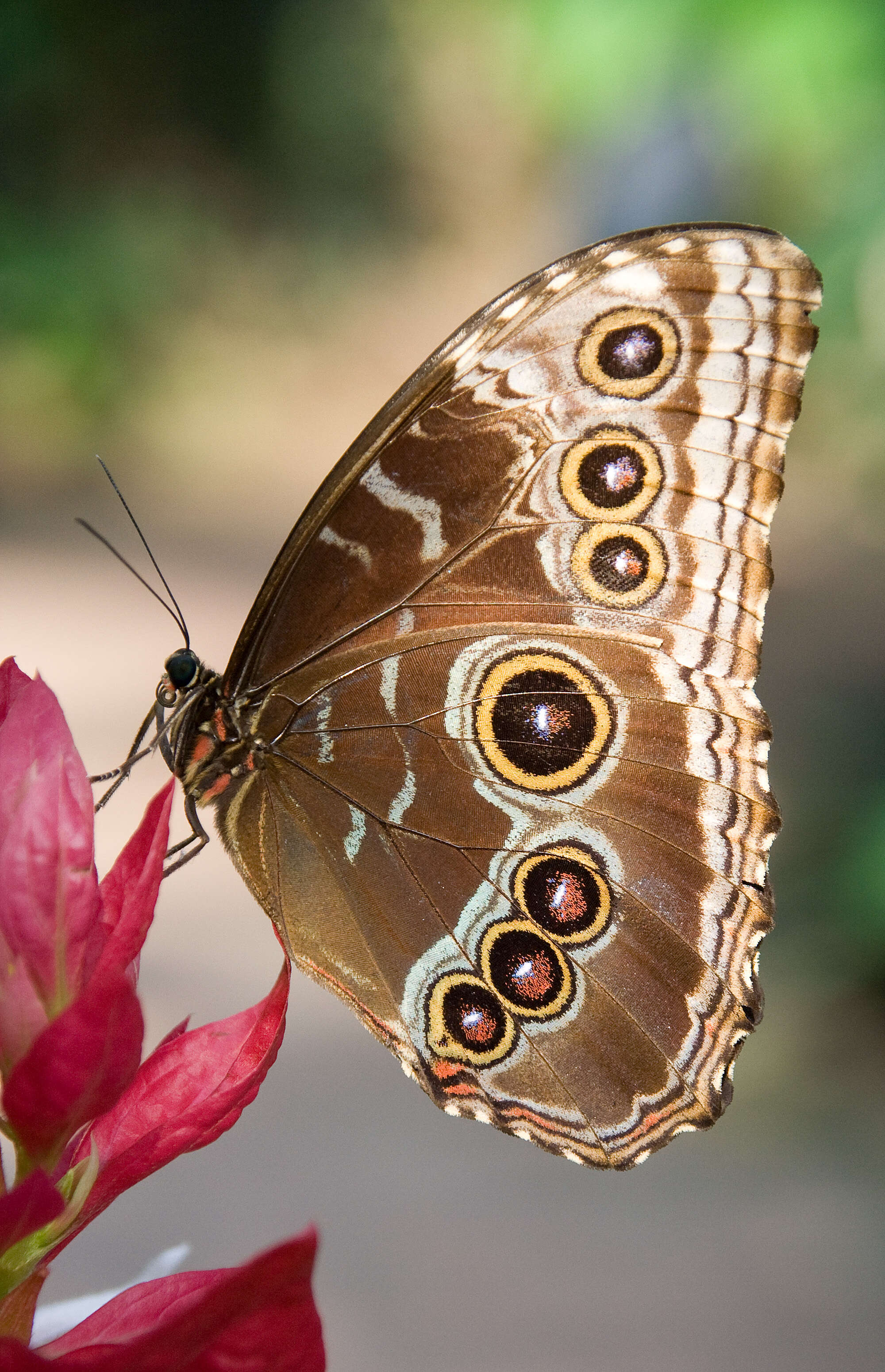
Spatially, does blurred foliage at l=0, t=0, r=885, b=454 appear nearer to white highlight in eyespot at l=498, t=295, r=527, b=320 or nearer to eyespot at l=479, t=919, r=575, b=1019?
white highlight in eyespot at l=498, t=295, r=527, b=320

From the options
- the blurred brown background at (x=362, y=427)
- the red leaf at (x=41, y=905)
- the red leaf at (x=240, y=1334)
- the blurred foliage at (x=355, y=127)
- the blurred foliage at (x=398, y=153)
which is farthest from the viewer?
the blurred foliage at (x=355, y=127)

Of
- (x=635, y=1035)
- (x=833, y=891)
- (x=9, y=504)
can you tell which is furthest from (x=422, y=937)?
(x=9, y=504)

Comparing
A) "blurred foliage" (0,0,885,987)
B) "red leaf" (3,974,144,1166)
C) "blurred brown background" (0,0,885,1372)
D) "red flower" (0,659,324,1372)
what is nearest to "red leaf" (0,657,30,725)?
"red flower" (0,659,324,1372)

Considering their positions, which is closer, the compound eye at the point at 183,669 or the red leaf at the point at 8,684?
the red leaf at the point at 8,684

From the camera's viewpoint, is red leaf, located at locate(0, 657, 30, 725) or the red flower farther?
red leaf, located at locate(0, 657, 30, 725)

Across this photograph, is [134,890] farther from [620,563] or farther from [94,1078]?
[620,563]

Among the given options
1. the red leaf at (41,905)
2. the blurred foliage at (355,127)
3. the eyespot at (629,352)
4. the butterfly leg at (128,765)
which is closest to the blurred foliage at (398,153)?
→ the blurred foliage at (355,127)

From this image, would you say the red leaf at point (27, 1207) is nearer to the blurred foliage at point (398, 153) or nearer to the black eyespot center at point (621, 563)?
the black eyespot center at point (621, 563)

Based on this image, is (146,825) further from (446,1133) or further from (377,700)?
(446,1133)

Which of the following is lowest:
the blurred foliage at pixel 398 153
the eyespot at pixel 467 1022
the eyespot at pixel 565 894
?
the eyespot at pixel 467 1022
